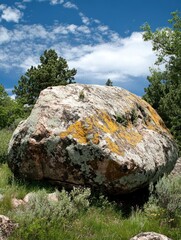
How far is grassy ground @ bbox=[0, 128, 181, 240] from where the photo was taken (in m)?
6.98

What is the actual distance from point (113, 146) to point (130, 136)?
48.4 inches

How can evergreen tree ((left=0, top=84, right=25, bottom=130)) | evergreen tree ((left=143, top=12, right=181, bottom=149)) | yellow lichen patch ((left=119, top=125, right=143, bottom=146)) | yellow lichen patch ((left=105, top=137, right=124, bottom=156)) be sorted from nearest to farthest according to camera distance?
yellow lichen patch ((left=105, top=137, right=124, bottom=156)) < yellow lichen patch ((left=119, top=125, right=143, bottom=146)) < evergreen tree ((left=143, top=12, right=181, bottom=149)) < evergreen tree ((left=0, top=84, right=25, bottom=130))

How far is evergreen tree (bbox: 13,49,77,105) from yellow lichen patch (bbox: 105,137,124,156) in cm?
3634

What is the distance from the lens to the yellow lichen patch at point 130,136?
9.73m

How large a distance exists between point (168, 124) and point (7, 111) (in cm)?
1428

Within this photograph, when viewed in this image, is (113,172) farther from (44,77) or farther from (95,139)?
(44,77)

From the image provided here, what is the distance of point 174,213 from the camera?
8.69 meters

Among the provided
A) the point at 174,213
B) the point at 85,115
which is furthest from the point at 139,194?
the point at 85,115

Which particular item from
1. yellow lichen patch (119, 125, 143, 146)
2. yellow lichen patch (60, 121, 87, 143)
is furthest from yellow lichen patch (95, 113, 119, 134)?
yellow lichen patch (60, 121, 87, 143)

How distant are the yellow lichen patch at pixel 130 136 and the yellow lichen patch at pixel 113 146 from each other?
0.62 metres

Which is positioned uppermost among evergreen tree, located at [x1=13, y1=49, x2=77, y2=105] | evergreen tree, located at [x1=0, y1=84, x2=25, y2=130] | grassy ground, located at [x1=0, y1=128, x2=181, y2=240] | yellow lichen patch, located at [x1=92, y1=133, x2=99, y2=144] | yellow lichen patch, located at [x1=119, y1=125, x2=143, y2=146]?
evergreen tree, located at [x1=13, y1=49, x2=77, y2=105]

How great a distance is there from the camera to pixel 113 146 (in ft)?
29.5

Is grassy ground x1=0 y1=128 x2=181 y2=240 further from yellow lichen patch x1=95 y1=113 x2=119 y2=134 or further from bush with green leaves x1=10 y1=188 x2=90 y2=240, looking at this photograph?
yellow lichen patch x1=95 y1=113 x2=119 y2=134

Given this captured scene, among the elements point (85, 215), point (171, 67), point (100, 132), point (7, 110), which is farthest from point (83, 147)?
point (7, 110)
